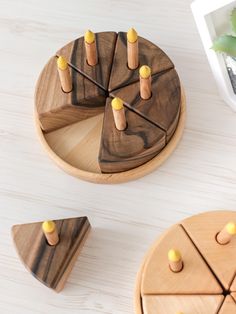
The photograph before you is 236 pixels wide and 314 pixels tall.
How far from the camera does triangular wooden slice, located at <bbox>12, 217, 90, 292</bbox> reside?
0.81 meters

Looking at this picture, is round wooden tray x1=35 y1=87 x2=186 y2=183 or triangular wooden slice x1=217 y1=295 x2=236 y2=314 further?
round wooden tray x1=35 y1=87 x2=186 y2=183

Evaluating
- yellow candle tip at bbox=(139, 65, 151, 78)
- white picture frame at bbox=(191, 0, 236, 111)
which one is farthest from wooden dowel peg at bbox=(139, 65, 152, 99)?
white picture frame at bbox=(191, 0, 236, 111)

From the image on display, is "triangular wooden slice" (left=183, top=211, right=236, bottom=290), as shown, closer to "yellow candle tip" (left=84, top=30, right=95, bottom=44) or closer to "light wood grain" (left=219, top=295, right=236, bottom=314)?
"light wood grain" (left=219, top=295, right=236, bottom=314)

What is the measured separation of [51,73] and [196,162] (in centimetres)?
24

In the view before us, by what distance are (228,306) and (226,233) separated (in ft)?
0.28

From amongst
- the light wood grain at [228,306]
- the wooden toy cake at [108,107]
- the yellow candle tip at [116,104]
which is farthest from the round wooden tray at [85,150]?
the light wood grain at [228,306]

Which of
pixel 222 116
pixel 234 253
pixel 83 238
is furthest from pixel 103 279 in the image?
pixel 222 116

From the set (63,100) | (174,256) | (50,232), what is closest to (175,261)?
(174,256)

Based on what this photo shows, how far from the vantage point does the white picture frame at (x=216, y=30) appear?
34.2 inches

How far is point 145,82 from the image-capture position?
0.84 meters

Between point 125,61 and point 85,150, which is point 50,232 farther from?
point 125,61

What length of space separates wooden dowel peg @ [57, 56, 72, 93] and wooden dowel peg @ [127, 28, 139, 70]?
3.4 inches

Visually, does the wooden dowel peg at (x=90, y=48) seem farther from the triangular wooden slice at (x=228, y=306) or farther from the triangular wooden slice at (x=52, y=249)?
the triangular wooden slice at (x=228, y=306)

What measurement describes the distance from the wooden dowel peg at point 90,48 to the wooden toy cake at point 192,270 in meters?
0.26
